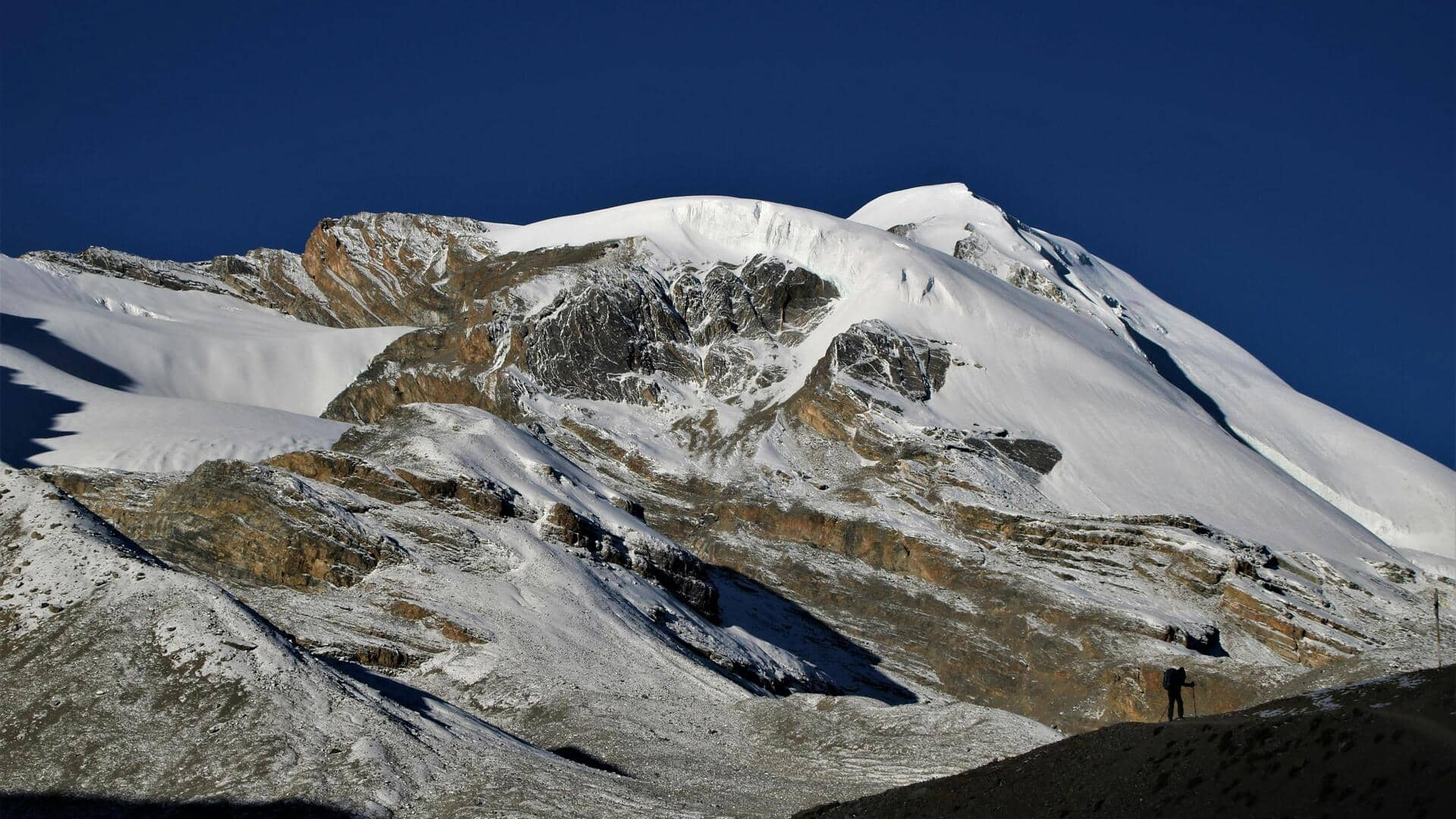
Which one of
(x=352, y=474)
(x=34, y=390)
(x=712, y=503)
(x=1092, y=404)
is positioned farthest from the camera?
(x=1092, y=404)

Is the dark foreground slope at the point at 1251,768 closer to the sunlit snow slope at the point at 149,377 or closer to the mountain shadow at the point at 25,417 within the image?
the sunlit snow slope at the point at 149,377

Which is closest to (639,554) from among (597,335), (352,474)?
(352,474)

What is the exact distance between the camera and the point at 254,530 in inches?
3356

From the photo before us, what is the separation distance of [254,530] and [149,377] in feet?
305

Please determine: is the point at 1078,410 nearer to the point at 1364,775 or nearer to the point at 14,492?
the point at 14,492

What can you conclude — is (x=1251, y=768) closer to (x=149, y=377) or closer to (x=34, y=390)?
(x=34, y=390)

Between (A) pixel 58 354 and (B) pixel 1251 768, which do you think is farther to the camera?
(A) pixel 58 354

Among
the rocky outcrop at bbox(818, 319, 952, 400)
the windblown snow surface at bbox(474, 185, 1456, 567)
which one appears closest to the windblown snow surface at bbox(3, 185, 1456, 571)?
the windblown snow surface at bbox(474, 185, 1456, 567)

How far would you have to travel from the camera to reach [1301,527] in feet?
471

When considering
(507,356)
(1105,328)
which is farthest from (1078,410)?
(507,356)

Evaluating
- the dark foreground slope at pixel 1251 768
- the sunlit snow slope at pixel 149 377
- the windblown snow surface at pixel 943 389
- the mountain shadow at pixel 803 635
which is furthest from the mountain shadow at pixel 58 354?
the dark foreground slope at pixel 1251 768

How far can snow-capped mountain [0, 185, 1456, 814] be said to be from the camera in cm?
6962

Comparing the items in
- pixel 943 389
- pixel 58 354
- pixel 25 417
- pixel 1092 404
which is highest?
pixel 1092 404

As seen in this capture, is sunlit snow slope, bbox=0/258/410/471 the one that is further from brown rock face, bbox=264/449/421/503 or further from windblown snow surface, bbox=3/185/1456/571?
brown rock face, bbox=264/449/421/503
